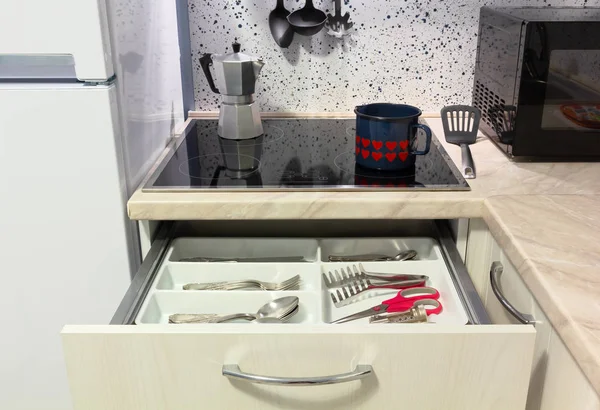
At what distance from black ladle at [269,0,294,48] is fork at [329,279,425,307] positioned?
2.35 ft

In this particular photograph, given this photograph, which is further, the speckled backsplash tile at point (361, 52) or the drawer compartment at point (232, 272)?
the speckled backsplash tile at point (361, 52)

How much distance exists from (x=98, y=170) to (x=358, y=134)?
18.6 inches

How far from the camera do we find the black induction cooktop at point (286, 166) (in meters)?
1.06

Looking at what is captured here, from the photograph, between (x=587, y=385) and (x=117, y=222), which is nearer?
(x=587, y=385)

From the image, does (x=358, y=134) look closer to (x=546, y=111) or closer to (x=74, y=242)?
(x=546, y=111)

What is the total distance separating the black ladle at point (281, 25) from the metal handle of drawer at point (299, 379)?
→ 3.15 feet

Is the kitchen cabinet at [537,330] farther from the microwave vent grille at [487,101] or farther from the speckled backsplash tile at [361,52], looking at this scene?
the speckled backsplash tile at [361,52]

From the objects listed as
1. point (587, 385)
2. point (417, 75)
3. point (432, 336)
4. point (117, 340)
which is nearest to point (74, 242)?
point (117, 340)

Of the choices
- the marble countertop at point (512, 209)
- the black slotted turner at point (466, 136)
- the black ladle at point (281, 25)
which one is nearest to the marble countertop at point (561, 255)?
the marble countertop at point (512, 209)

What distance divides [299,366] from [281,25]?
970mm

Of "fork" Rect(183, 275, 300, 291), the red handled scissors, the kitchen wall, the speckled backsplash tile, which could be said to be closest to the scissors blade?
the red handled scissors

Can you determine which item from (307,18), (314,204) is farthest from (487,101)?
(314,204)

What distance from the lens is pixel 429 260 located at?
1056 mm

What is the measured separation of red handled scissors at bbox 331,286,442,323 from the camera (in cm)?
92
